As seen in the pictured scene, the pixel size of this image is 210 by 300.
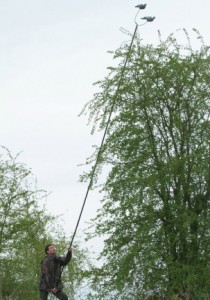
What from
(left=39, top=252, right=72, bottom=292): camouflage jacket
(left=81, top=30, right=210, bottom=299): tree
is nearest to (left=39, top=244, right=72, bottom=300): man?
(left=39, top=252, right=72, bottom=292): camouflage jacket

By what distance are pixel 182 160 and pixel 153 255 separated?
3608mm

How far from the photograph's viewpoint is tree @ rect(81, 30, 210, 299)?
26.5 metres

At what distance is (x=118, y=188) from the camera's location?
27250mm

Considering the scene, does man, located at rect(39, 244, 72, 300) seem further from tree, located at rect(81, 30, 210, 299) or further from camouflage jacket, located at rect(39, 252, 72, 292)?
tree, located at rect(81, 30, 210, 299)

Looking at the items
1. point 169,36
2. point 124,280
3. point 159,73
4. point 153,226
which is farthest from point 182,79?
point 124,280

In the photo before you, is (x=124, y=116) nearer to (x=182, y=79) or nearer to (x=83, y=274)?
(x=182, y=79)

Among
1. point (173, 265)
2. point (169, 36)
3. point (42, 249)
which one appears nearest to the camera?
point (173, 265)

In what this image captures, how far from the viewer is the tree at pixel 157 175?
2650cm

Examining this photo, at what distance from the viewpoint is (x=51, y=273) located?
14.8 metres

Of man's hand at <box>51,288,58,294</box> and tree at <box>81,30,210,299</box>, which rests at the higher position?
tree at <box>81,30,210,299</box>

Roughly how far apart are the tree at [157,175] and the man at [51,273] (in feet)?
37.2

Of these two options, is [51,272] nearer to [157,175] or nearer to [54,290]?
[54,290]

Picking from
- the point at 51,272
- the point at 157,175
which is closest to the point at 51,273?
the point at 51,272

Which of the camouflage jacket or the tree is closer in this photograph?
the camouflage jacket
